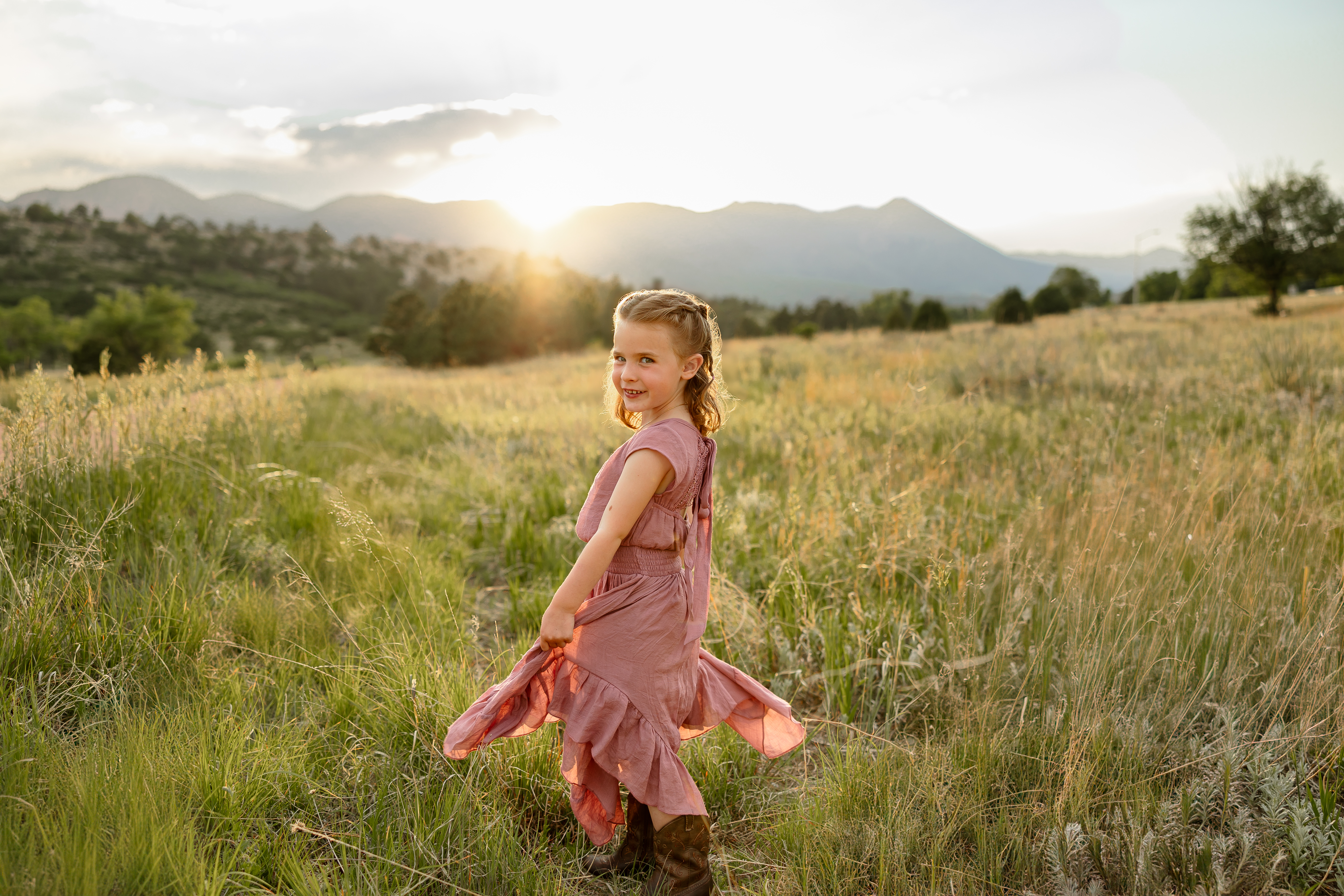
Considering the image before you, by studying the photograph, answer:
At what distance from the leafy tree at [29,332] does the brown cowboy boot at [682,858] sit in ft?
147

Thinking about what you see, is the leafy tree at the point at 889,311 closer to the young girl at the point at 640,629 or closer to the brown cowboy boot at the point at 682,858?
the young girl at the point at 640,629

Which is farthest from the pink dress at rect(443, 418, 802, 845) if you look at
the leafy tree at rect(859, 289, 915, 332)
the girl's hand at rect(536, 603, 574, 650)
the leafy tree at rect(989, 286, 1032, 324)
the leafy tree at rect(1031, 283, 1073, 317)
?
the leafy tree at rect(1031, 283, 1073, 317)

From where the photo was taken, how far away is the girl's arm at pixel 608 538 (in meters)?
1.76

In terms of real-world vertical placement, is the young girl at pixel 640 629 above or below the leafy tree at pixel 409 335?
below

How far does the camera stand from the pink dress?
5.99ft

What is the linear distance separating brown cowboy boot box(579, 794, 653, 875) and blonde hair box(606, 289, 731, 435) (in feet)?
3.79

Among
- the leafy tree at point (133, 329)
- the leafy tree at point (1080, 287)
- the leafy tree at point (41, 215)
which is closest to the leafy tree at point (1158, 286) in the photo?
the leafy tree at point (1080, 287)

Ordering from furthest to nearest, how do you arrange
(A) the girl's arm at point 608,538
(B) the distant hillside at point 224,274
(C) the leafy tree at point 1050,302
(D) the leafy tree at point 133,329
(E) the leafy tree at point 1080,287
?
(E) the leafy tree at point 1080,287, (B) the distant hillside at point 224,274, (C) the leafy tree at point 1050,302, (D) the leafy tree at point 133,329, (A) the girl's arm at point 608,538

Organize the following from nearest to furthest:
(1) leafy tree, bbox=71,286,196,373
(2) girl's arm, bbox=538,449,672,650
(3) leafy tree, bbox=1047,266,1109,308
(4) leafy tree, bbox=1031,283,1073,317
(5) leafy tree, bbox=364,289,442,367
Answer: (2) girl's arm, bbox=538,449,672,650 → (1) leafy tree, bbox=71,286,196,373 → (5) leafy tree, bbox=364,289,442,367 → (4) leafy tree, bbox=1031,283,1073,317 → (3) leafy tree, bbox=1047,266,1109,308

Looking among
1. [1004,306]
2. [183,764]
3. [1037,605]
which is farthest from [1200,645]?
[1004,306]

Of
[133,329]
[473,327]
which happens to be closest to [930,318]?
[473,327]

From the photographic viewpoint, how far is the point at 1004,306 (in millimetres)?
33000

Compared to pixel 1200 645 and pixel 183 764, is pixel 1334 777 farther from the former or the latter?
pixel 183 764

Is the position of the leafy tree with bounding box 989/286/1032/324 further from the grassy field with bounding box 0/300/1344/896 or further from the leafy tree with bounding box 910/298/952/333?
the grassy field with bounding box 0/300/1344/896
